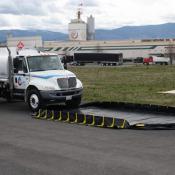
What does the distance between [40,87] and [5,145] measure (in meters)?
6.30

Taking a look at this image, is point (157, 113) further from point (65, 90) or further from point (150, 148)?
point (150, 148)

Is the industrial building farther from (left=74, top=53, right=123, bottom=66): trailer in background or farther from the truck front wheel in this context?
the truck front wheel

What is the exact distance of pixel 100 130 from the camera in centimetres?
1287

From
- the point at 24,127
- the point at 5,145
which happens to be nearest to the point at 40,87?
the point at 24,127

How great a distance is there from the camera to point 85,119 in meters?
14.1

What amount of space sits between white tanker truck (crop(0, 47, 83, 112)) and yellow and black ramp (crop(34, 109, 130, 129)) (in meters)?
1.12

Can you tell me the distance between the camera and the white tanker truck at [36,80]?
663 inches

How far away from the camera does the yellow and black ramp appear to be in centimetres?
1323

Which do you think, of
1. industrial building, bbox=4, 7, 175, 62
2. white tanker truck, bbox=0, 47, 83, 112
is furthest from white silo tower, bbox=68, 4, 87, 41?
white tanker truck, bbox=0, 47, 83, 112

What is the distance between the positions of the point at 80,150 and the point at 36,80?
7.63 m

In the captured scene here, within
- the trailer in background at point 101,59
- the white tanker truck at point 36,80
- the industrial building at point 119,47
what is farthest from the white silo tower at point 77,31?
the white tanker truck at point 36,80

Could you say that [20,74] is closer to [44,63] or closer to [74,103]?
[44,63]

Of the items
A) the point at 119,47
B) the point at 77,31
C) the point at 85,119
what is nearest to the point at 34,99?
the point at 85,119

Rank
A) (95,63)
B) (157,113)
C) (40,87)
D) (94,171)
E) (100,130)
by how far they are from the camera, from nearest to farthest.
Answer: (94,171) → (100,130) → (157,113) → (40,87) → (95,63)
